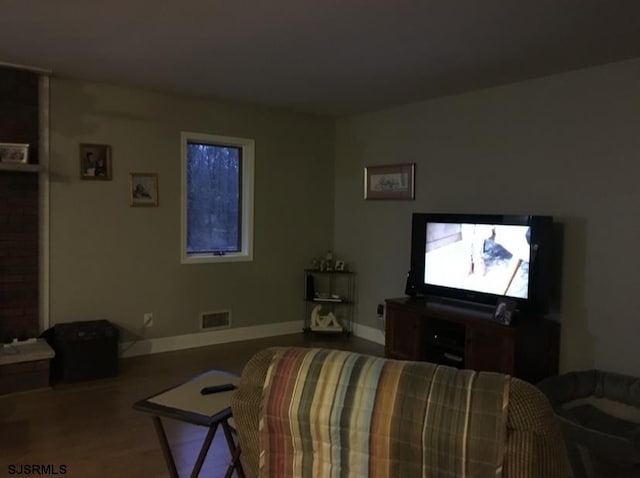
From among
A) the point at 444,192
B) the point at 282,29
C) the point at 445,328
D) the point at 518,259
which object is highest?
the point at 282,29

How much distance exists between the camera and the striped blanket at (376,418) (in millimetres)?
1136

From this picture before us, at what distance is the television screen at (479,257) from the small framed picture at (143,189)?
234cm

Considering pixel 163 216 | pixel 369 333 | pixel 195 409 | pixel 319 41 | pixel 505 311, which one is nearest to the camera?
pixel 195 409

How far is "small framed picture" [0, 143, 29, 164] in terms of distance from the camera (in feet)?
12.4

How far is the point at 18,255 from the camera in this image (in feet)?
12.9

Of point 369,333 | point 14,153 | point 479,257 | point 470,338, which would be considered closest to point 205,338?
point 369,333

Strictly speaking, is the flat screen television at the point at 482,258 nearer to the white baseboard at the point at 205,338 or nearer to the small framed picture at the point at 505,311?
the small framed picture at the point at 505,311

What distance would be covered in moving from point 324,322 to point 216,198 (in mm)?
1635

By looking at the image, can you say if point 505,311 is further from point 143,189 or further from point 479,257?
point 143,189

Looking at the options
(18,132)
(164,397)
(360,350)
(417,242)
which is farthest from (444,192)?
(18,132)

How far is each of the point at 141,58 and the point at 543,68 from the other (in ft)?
8.75

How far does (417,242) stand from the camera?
4336 mm

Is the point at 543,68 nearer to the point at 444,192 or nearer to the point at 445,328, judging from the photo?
the point at 444,192

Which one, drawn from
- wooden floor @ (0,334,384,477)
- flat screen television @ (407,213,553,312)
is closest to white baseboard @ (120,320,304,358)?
wooden floor @ (0,334,384,477)
